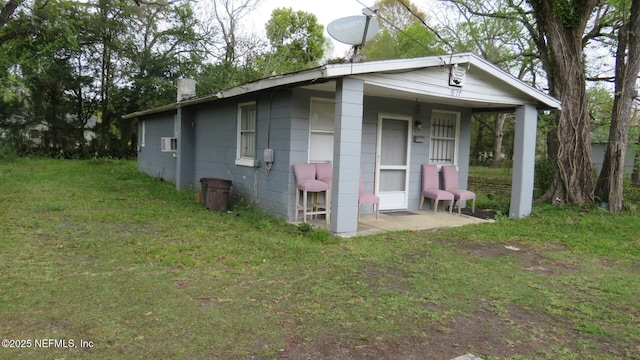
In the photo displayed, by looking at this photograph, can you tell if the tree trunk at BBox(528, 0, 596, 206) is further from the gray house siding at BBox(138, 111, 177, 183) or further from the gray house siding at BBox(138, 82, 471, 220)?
the gray house siding at BBox(138, 111, 177, 183)

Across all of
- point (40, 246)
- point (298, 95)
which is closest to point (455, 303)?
point (298, 95)

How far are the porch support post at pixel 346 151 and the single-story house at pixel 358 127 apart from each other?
0.01 m

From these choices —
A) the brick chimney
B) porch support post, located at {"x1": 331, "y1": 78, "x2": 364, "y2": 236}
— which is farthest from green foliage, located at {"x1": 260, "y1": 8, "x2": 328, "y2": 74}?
porch support post, located at {"x1": 331, "y1": 78, "x2": 364, "y2": 236}

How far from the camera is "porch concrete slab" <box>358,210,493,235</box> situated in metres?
6.55

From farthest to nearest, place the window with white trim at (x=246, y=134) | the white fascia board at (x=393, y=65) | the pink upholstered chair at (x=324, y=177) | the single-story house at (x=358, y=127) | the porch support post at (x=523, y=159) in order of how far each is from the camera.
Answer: the window with white trim at (x=246, y=134), the porch support post at (x=523, y=159), the pink upholstered chair at (x=324, y=177), the single-story house at (x=358, y=127), the white fascia board at (x=393, y=65)

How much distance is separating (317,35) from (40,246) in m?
29.6

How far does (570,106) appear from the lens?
8.38 meters

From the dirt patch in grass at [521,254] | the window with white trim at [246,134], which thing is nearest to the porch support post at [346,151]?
the dirt patch in grass at [521,254]

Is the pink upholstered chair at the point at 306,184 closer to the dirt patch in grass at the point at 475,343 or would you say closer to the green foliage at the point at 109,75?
the dirt patch in grass at the point at 475,343

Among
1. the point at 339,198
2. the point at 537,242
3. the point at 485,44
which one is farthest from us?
the point at 485,44

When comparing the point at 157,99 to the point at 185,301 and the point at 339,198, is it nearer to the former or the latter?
the point at 339,198

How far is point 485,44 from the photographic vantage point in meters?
19.4

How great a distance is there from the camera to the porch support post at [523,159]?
7.67m

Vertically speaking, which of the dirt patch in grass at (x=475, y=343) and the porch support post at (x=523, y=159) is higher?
the porch support post at (x=523, y=159)
